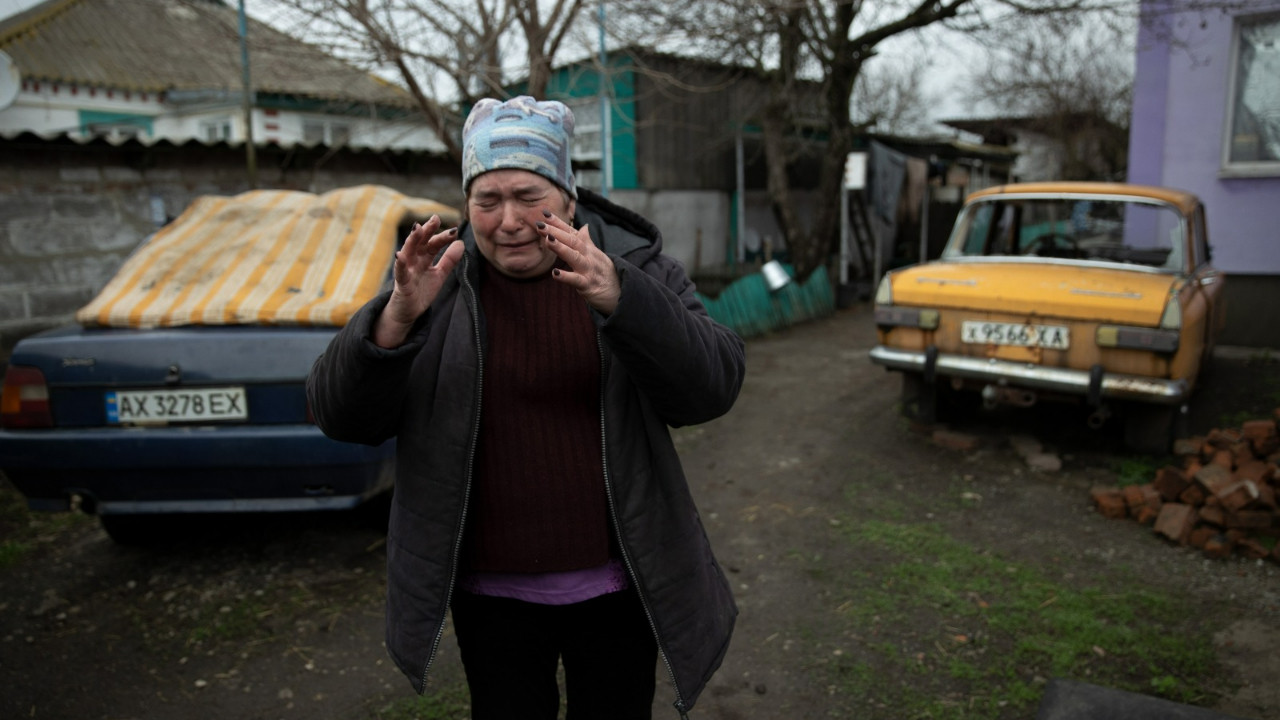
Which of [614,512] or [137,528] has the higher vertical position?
[614,512]

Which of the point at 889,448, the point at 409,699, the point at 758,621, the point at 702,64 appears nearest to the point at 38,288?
the point at 409,699

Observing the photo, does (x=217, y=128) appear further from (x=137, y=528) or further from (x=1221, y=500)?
(x=1221, y=500)

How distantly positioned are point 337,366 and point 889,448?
Result: 4.88 metres

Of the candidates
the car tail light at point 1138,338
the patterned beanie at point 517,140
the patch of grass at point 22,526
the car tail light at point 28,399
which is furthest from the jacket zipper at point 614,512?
the car tail light at point 1138,338

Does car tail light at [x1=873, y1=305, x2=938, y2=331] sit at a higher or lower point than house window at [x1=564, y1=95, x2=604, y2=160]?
lower

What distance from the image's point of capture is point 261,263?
4.15 meters

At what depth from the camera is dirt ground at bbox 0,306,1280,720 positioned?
3.02 meters

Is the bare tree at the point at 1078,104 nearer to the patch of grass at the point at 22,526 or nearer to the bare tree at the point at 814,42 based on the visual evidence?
the bare tree at the point at 814,42

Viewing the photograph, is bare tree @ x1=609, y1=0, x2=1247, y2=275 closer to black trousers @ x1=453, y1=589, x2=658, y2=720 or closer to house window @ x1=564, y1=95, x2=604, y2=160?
house window @ x1=564, y1=95, x2=604, y2=160

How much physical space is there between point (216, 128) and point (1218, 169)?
17720 millimetres

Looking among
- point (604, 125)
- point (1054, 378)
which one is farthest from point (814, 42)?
point (1054, 378)

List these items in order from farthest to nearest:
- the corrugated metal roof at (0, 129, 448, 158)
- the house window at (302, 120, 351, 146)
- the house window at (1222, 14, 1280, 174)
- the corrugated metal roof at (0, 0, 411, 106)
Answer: the house window at (302, 120, 351, 146) → the corrugated metal roof at (0, 0, 411, 106) → the house window at (1222, 14, 1280, 174) → the corrugated metal roof at (0, 129, 448, 158)

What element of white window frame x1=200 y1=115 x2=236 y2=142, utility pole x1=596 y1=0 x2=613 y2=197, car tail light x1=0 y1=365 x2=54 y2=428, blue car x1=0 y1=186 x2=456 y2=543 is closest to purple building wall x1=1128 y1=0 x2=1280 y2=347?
utility pole x1=596 y1=0 x2=613 y2=197

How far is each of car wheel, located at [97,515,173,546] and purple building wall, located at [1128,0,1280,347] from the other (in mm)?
8939
